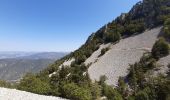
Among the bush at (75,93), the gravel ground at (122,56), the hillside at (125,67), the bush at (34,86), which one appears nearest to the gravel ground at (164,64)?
the hillside at (125,67)

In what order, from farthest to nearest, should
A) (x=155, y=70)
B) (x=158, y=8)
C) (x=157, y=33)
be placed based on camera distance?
1. (x=158, y=8)
2. (x=157, y=33)
3. (x=155, y=70)

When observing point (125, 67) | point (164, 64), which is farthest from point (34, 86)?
point (164, 64)

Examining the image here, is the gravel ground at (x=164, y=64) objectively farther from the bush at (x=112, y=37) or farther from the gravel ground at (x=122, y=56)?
the bush at (x=112, y=37)

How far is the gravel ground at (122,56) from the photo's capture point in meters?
42.9

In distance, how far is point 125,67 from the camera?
141ft

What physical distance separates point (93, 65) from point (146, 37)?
1362cm

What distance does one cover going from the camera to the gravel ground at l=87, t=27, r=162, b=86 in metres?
42.9

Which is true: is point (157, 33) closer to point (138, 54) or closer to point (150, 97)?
point (138, 54)

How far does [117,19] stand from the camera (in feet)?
264

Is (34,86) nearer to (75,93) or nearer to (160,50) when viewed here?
(75,93)

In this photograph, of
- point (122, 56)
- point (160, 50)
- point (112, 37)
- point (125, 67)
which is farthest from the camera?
point (112, 37)

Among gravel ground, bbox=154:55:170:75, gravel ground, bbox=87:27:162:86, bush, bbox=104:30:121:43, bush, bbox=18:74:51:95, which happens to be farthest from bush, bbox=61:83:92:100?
bush, bbox=104:30:121:43

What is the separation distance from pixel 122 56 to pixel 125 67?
22.0ft

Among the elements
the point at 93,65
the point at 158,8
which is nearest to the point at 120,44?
the point at 93,65
